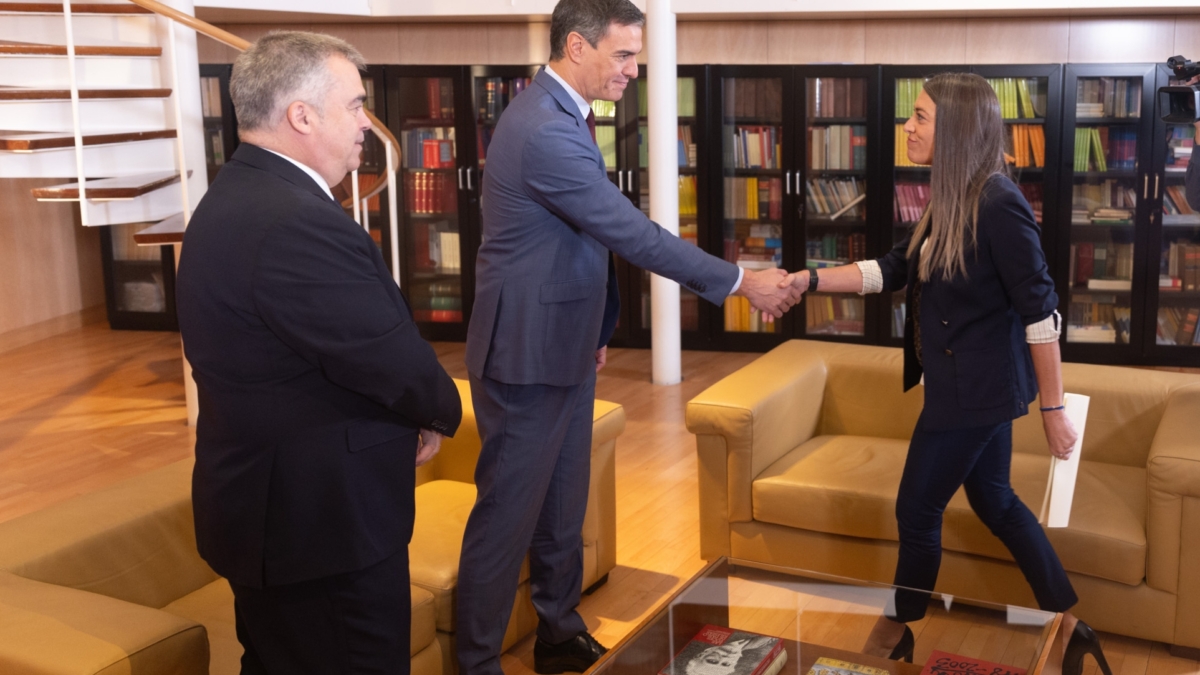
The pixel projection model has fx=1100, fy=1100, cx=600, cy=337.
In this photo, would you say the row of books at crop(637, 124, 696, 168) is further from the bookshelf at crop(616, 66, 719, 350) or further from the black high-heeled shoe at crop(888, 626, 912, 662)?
the black high-heeled shoe at crop(888, 626, 912, 662)

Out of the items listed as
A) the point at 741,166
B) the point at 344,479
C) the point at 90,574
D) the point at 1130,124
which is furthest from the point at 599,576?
the point at 1130,124

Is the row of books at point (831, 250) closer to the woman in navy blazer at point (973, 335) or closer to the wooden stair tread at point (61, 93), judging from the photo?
the wooden stair tread at point (61, 93)

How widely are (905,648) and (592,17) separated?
5.03 feet

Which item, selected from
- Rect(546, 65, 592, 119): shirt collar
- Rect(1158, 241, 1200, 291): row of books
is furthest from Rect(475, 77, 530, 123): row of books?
Rect(546, 65, 592, 119): shirt collar

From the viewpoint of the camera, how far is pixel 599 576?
334cm

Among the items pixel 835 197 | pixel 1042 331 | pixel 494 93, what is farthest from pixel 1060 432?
pixel 494 93

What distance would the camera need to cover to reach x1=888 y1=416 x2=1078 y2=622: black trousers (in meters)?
2.53

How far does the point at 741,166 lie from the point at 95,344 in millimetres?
4515

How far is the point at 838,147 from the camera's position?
6633 mm

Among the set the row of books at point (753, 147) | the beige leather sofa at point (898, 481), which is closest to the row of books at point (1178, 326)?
the row of books at point (753, 147)

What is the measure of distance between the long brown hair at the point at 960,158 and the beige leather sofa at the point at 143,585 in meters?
1.18

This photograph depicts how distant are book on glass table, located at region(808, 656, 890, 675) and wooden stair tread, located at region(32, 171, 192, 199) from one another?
3993 millimetres

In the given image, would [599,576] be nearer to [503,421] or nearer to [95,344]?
[503,421]

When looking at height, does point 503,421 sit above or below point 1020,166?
below
